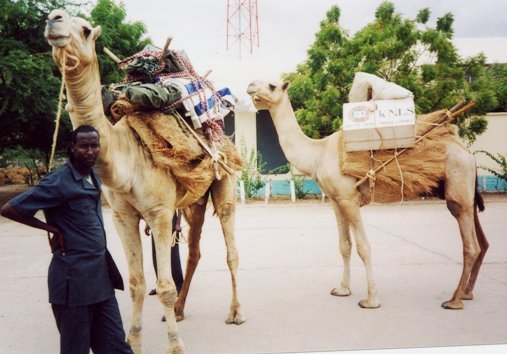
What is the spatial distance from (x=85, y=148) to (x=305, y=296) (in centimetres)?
290

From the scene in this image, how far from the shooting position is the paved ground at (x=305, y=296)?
145 inches

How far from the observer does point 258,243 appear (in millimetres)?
7262

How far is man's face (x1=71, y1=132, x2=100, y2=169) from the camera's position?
2.58 meters

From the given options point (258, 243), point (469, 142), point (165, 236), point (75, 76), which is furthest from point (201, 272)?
point (469, 142)

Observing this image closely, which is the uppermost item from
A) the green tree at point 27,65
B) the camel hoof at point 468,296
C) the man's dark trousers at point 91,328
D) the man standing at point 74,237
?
the green tree at point 27,65

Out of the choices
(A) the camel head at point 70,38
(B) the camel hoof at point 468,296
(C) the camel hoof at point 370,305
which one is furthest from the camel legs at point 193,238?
(B) the camel hoof at point 468,296

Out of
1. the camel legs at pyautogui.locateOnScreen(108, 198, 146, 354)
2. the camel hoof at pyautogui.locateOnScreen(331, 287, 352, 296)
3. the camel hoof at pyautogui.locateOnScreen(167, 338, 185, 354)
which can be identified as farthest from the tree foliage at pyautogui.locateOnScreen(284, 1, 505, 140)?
the camel hoof at pyautogui.locateOnScreen(167, 338, 185, 354)

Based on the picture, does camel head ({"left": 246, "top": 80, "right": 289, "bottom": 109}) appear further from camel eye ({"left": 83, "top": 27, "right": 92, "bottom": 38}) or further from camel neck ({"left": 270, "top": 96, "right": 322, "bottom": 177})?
camel eye ({"left": 83, "top": 27, "right": 92, "bottom": 38})

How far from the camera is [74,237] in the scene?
2615mm

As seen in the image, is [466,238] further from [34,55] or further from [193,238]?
[34,55]

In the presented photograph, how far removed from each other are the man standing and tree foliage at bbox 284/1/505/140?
5021 millimetres

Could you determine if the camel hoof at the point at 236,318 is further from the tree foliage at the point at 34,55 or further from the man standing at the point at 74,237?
the tree foliage at the point at 34,55

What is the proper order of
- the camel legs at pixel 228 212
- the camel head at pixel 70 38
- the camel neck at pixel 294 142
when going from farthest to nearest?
1. the camel neck at pixel 294 142
2. the camel legs at pixel 228 212
3. the camel head at pixel 70 38

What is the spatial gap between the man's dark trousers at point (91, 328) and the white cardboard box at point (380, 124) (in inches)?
102
